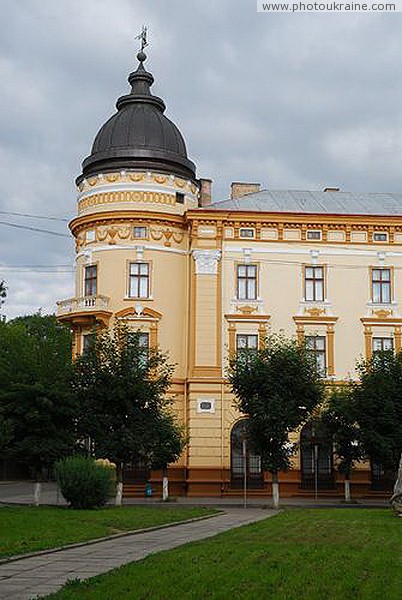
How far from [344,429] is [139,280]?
1278 cm

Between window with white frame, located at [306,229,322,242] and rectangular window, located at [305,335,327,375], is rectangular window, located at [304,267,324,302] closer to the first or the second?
window with white frame, located at [306,229,322,242]

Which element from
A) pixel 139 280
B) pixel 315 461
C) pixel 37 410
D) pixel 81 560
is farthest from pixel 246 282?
pixel 81 560

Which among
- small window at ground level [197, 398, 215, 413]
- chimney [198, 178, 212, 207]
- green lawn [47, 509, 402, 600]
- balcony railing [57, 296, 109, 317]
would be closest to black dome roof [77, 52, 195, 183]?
chimney [198, 178, 212, 207]

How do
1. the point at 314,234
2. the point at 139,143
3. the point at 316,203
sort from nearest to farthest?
the point at 139,143 → the point at 314,234 → the point at 316,203

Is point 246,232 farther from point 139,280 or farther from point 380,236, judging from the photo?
point 380,236

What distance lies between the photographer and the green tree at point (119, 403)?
32.2 metres

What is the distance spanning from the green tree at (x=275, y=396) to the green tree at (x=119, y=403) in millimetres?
3597

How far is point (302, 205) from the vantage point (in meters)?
46.5

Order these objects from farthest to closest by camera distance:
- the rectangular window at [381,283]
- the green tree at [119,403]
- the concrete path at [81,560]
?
the rectangular window at [381,283]
the green tree at [119,403]
the concrete path at [81,560]

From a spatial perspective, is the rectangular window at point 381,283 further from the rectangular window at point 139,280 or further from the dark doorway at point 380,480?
the rectangular window at point 139,280

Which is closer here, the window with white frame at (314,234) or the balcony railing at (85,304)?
the balcony railing at (85,304)

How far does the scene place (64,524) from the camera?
70.7ft

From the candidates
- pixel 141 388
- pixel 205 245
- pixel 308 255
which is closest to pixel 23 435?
pixel 141 388

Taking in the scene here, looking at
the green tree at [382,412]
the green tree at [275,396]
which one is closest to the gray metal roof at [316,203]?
the green tree at [382,412]
